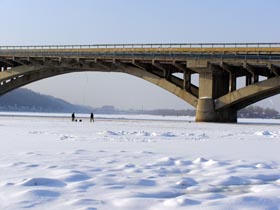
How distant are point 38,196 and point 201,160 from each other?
577 cm

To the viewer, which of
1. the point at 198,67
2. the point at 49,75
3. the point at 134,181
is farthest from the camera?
the point at 49,75

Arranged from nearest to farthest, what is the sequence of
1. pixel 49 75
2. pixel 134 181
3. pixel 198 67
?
pixel 134 181
pixel 198 67
pixel 49 75

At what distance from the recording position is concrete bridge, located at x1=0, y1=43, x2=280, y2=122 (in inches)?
1929

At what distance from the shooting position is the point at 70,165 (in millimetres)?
10648

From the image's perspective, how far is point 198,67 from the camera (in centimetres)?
5156

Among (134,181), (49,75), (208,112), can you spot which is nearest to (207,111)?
(208,112)

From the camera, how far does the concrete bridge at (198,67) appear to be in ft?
161

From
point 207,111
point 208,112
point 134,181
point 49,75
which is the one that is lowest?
point 134,181

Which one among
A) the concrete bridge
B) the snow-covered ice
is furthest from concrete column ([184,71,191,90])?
the snow-covered ice

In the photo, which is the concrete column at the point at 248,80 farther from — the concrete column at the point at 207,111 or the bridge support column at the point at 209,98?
the concrete column at the point at 207,111

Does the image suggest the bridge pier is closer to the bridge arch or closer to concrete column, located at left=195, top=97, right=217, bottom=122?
concrete column, located at left=195, top=97, right=217, bottom=122

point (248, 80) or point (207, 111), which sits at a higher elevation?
point (248, 80)

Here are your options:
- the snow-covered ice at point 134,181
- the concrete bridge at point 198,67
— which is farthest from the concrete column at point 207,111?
the snow-covered ice at point 134,181

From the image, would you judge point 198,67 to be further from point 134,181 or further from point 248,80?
point 134,181
